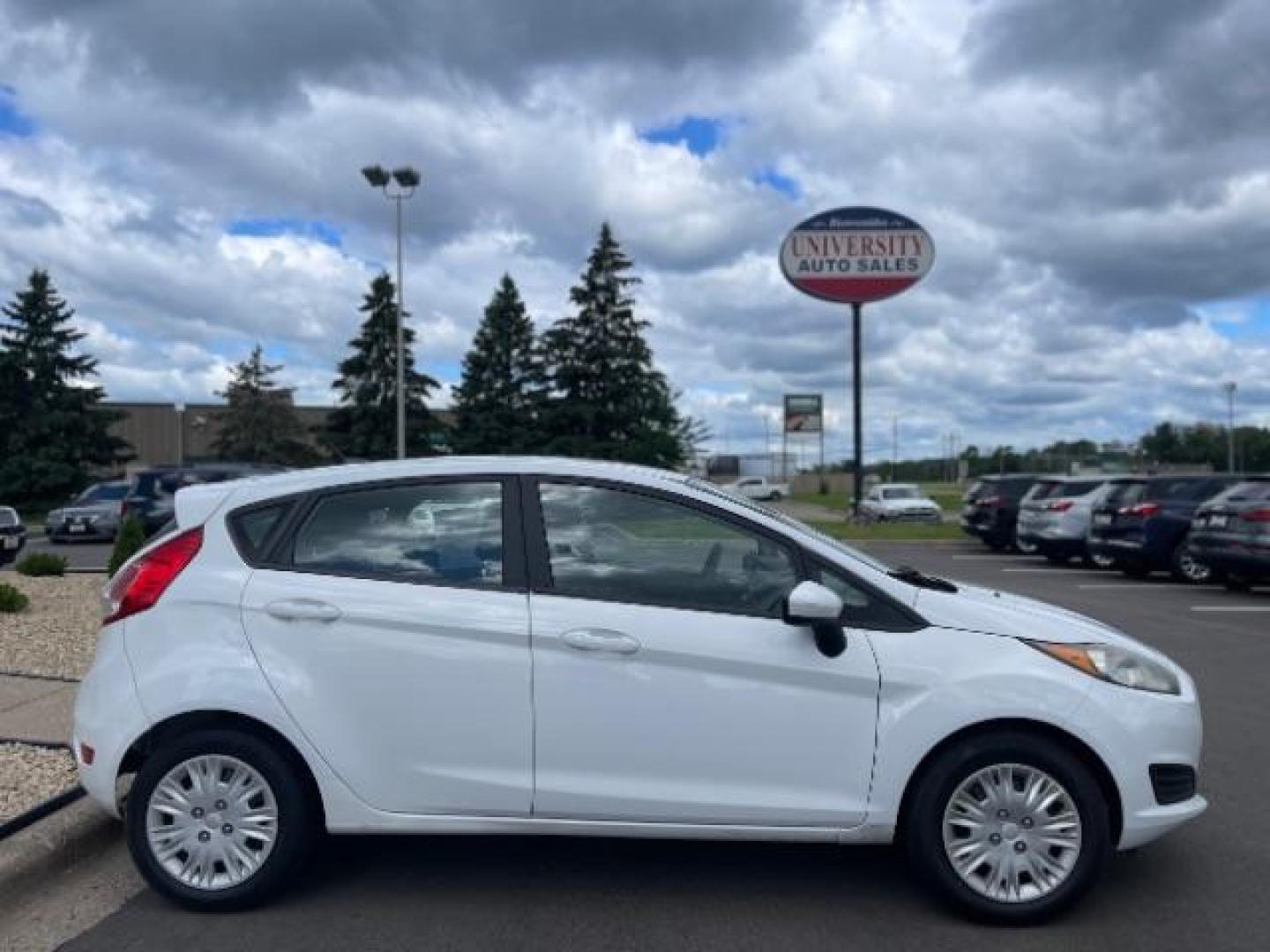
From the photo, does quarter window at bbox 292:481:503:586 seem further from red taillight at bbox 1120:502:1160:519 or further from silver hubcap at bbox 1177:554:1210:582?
red taillight at bbox 1120:502:1160:519

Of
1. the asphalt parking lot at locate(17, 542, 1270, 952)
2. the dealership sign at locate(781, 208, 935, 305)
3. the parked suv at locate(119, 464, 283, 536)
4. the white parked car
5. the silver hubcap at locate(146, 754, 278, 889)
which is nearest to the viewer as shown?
the asphalt parking lot at locate(17, 542, 1270, 952)

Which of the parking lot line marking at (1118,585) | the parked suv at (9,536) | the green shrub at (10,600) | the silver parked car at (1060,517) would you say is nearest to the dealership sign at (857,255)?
the silver parked car at (1060,517)

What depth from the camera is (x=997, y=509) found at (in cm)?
2375

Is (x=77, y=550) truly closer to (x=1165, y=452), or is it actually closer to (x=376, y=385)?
(x=376, y=385)

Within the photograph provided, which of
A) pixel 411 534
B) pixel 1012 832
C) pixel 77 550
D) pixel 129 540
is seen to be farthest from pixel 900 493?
pixel 411 534

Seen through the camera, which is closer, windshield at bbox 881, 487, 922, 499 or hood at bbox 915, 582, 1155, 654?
hood at bbox 915, 582, 1155, 654

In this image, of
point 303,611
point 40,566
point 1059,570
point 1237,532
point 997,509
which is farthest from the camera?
point 997,509

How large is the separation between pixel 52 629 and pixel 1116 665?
877 centimetres

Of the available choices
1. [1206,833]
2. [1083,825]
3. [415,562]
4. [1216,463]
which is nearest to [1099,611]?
[1206,833]

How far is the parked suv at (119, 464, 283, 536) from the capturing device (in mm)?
20078

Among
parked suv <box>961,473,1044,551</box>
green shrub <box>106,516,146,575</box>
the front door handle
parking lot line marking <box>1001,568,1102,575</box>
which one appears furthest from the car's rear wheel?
the front door handle

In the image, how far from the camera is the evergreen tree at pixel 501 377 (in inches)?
2020

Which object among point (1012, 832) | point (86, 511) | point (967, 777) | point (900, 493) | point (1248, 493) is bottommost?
point (1012, 832)

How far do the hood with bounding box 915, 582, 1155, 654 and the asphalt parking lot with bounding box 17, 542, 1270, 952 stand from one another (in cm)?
101
